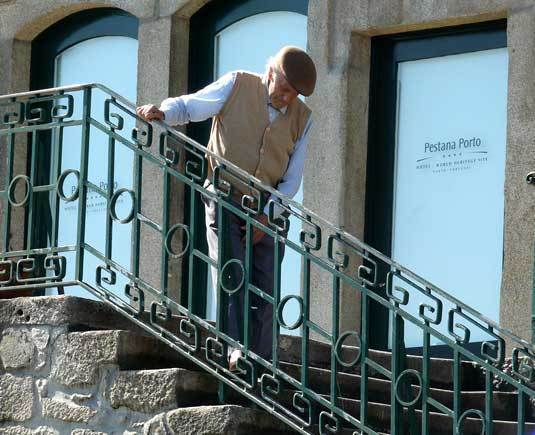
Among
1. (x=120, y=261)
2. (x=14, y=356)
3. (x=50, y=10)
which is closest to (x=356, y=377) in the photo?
(x=14, y=356)

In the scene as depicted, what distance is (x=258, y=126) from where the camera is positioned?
27.3 ft

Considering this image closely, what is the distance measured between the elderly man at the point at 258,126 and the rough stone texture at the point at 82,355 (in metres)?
0.64

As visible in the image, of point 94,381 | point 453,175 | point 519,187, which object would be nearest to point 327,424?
point 94,381

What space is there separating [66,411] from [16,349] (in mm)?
434

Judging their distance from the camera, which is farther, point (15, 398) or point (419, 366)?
point (419, 366)

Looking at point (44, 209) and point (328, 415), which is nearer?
point (328, 415)

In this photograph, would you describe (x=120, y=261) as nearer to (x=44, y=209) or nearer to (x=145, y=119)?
(x=44, y=209)

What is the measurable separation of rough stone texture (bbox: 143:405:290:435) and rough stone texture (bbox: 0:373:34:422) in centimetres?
75

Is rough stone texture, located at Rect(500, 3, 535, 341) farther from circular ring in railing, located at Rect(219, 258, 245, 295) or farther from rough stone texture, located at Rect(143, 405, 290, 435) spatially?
rough stone texture, located at Rect(143, 405, 290, 435)

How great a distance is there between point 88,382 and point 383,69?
3739mm

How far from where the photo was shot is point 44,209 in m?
8.68

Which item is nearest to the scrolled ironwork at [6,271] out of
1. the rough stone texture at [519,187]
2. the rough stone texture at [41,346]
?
the rough stone texture at [41,346]

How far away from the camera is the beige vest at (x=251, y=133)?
830 centimetres

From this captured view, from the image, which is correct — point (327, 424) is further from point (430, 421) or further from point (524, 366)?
point (524, 366)
